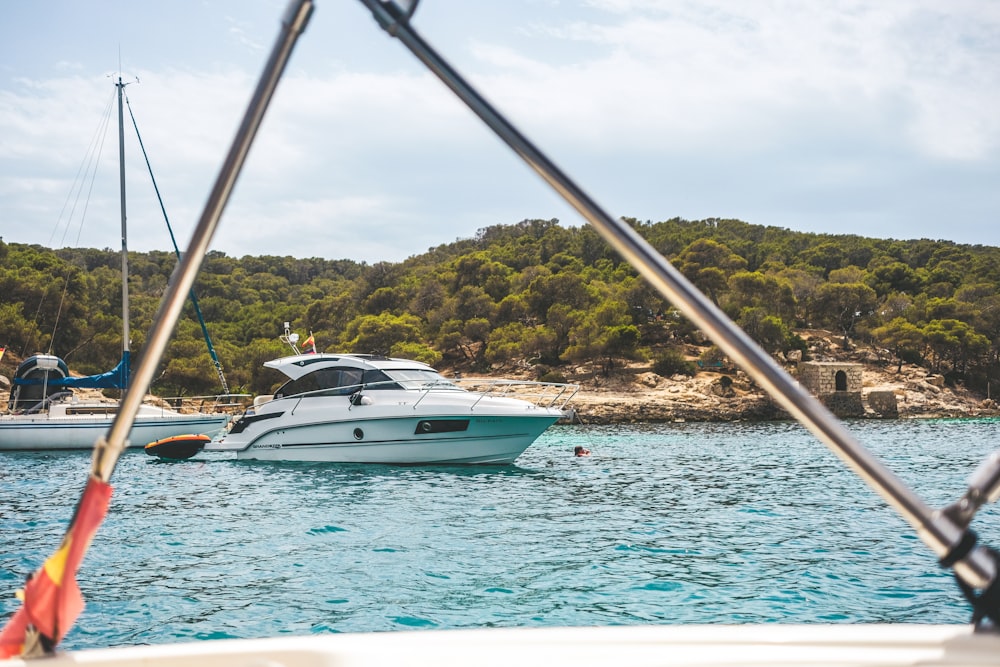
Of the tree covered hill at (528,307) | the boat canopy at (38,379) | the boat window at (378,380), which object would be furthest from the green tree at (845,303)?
the boat canopy at (38,379)

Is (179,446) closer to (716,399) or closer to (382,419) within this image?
(382,419)

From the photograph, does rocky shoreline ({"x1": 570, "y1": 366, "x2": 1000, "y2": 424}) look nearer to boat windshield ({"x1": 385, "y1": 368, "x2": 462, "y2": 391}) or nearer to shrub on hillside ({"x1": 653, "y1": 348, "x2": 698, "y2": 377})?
shrub on hillside ({"x1": 653, "y1": 348, "x2": 698, "y2": 377})

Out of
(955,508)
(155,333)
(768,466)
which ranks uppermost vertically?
(155,333)

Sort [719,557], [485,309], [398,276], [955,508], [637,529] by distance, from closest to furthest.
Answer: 1. [955,508]
2. [719,557]
3. [637,529]
4. [485,309]
5. [398,276]

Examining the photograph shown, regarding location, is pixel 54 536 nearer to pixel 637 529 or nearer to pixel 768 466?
pixel 637 529

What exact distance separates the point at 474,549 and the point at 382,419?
8334mm

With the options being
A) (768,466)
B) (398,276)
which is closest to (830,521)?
(768,466)

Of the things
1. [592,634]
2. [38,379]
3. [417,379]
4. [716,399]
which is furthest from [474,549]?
[716,399]

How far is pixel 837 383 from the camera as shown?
46.2 metres

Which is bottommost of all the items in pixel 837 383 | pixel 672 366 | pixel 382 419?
pixel 837 383

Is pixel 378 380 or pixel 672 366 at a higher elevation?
pixel 378 380

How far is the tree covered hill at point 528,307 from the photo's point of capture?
41375 mm

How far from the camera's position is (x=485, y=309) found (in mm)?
52781

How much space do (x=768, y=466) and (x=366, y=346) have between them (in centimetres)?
3173
